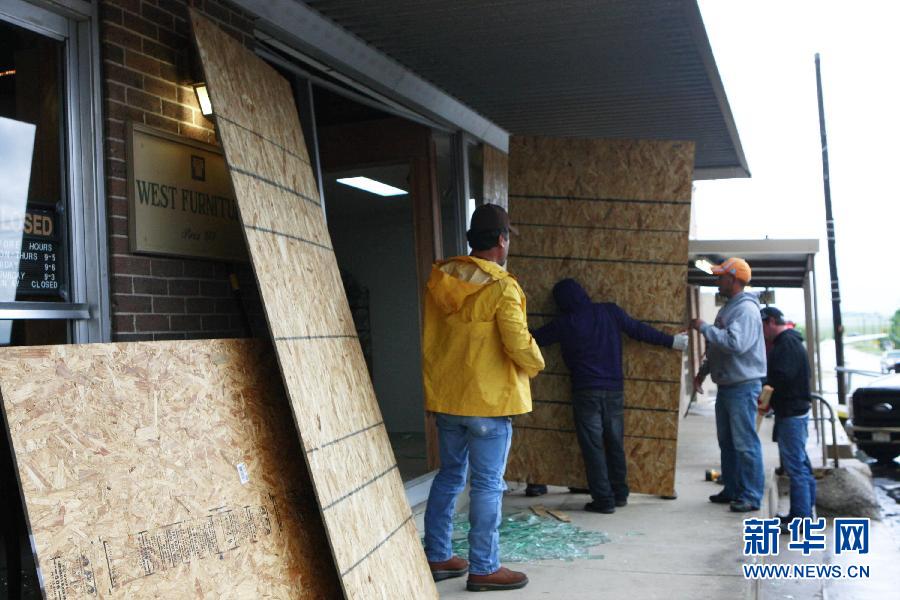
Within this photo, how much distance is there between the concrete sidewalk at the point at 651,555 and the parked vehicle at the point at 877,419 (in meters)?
4.20

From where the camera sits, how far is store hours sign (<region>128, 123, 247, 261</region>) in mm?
3820

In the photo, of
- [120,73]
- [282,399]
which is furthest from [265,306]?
[120,73]

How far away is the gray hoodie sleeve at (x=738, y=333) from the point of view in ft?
20.7

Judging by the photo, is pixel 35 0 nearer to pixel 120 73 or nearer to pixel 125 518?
pixel 120 73

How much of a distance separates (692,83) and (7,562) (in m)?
5.80

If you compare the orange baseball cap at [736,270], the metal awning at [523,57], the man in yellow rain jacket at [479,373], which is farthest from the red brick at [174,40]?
the orange baseball cap at [736,270]

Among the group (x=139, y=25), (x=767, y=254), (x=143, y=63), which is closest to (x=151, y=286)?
(x=143, y=63)

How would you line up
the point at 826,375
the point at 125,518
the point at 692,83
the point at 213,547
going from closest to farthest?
the point at 125,518, the point at 213,547, the point at 692,83, the point at 826,375

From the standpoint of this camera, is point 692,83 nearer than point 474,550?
No

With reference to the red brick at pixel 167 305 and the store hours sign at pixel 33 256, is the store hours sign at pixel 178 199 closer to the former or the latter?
the red brick at pixel 167 305

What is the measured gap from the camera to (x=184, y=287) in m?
4.13

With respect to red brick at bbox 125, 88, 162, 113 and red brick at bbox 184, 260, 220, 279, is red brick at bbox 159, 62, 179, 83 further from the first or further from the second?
red brick at bbox 184, 260, 220, 279

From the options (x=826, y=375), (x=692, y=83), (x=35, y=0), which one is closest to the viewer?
(x=35, y=0)

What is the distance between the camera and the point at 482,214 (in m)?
4.71
